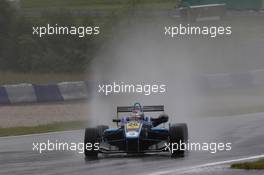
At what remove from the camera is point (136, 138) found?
51.3 ft

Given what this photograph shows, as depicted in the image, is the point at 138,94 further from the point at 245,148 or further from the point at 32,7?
the point at 32,7

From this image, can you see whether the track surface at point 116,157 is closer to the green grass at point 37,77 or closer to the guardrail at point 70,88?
the guardrail at point 70,88

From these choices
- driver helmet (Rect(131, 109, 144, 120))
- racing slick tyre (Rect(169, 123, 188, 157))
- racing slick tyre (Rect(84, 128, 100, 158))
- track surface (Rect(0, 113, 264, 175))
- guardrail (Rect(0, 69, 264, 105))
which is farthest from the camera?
guardrail (Rect(0, 69, 264, 105))

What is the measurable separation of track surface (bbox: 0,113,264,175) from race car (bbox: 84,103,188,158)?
157 mm

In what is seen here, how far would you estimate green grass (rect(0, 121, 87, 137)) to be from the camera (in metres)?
23.2

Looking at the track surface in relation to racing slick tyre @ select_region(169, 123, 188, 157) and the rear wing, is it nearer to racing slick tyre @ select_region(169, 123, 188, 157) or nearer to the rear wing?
racing slick tyre @ select_region(169, 123, 188, 157)

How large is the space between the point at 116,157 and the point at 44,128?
835 cm

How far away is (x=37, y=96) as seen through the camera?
30797 mm

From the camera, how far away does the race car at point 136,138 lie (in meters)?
15.7

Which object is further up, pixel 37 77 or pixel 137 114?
pixel 37 77

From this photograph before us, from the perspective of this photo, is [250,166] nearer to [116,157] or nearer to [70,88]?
[116,157]

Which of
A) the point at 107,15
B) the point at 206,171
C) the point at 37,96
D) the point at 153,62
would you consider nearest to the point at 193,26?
the point at 107,15

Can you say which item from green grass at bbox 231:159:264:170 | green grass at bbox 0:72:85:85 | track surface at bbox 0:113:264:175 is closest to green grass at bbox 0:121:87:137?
track surface at bbox 0:113:264:175

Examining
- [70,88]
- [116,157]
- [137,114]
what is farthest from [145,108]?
[70,88]
